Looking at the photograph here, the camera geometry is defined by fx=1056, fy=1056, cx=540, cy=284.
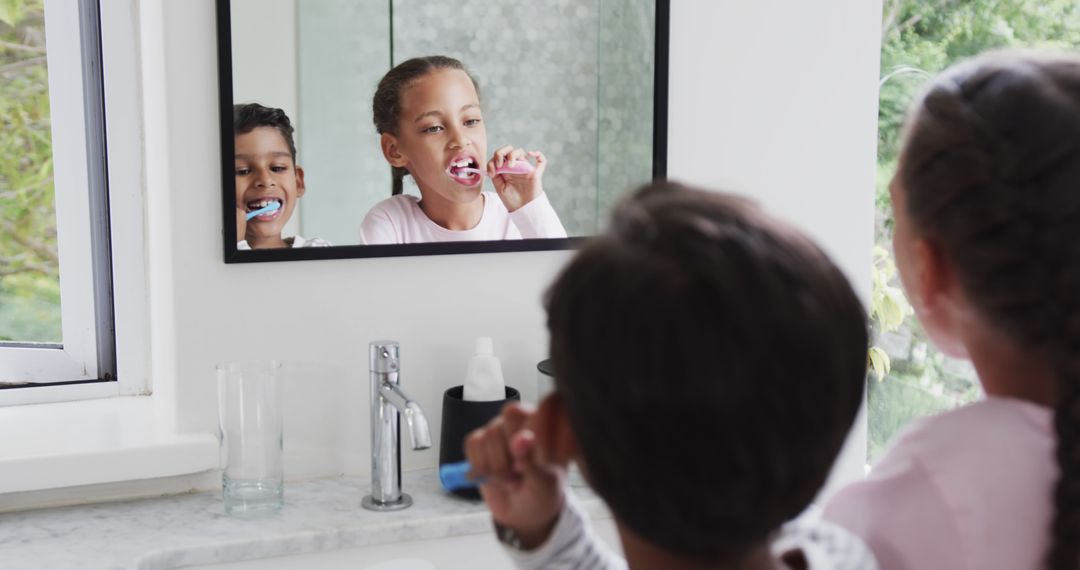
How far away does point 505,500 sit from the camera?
71 centimetres

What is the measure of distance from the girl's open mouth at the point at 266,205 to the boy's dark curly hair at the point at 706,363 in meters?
0.69

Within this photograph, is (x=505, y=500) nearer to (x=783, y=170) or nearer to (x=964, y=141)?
(x=964, y=141)

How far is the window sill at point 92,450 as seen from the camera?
3.73 feet

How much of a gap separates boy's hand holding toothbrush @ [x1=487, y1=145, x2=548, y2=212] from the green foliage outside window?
57 centimetres

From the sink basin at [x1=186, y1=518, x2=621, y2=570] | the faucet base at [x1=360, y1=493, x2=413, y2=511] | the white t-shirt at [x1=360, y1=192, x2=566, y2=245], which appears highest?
the white t-shirt at [x1=360, y1=192, x2=566, y2=245]

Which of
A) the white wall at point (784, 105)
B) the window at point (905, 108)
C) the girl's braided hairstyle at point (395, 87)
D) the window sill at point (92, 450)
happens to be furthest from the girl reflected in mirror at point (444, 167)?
the window at point (905, 108)

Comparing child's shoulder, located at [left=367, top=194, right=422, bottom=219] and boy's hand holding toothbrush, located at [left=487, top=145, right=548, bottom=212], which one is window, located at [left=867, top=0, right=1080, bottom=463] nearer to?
boy's hand holding toothbrush, located at [left=487, top=145, right=548, bottom=212]

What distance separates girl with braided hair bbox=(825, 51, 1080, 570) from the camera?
63cm

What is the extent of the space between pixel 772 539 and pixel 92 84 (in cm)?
106

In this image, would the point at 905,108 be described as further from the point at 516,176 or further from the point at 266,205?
the point at 266,205

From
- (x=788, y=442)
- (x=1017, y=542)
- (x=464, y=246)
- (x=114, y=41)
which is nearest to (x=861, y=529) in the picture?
(x=1017, y=542)

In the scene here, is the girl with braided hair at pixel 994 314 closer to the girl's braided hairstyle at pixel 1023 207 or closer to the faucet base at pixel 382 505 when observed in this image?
the girl's braided hairstyle at pixel 1023 207

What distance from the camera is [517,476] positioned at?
2.27 feet

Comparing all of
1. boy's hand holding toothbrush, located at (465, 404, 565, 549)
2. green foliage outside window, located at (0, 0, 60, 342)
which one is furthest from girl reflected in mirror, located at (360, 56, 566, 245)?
boy's hand holding toothbrush, located at (465, 404, 565, 549)
